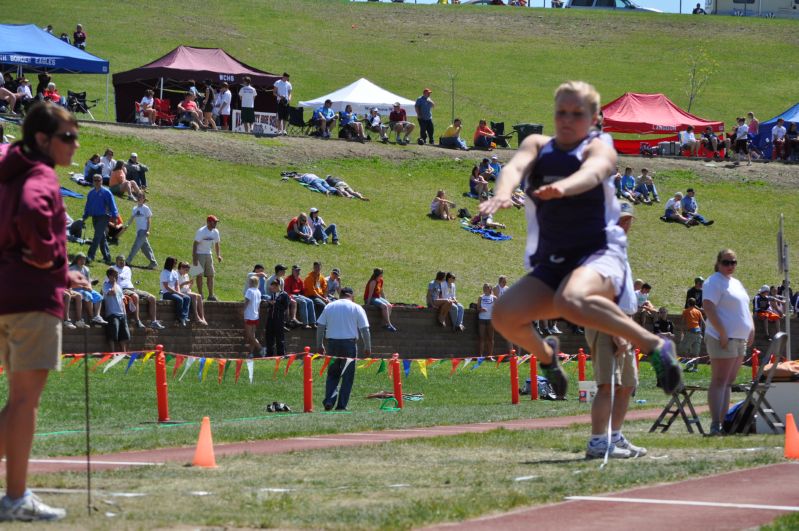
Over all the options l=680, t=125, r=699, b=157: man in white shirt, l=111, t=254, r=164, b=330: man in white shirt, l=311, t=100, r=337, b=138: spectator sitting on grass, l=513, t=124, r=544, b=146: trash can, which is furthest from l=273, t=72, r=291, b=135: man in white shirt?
l=111, t=254, r=164, b=330: man in white shirt

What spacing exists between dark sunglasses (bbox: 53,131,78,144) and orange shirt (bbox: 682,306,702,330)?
26.9 meters

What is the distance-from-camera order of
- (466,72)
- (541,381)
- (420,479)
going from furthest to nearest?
(466,72) → (541,381) → (420,479)

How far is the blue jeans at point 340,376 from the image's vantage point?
19.0 metres

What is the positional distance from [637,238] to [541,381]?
18.9 m

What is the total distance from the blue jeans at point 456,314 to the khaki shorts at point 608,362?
758 inches

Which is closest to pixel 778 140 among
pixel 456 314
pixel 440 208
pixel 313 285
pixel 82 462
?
pixel 440 208

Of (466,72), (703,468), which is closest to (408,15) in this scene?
(466,72)

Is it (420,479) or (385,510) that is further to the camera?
(420,479)

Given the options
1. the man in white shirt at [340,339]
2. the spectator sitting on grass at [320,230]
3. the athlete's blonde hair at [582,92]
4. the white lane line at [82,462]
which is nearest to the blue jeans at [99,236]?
the spectator sitting on grass at [320,230]

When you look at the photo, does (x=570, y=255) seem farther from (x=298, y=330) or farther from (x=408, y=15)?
(x=408, y=15)

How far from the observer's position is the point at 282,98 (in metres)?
43.6

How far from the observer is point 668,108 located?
170 feet

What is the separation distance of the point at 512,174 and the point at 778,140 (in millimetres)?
46475

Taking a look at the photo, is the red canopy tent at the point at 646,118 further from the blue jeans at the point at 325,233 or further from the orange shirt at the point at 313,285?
the orange shirt at the point at 313,285
